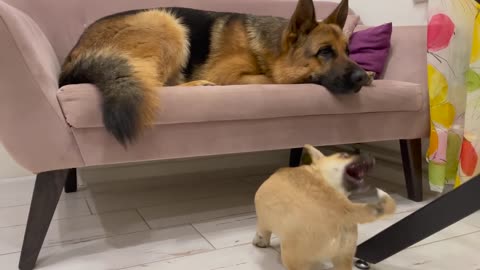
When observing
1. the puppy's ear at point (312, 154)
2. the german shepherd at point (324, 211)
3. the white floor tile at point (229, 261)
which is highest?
the puppy's ear at point (312, 154)

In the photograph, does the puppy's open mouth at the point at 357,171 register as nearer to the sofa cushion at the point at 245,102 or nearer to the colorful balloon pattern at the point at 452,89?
the sofa cushion at the point at 245,102

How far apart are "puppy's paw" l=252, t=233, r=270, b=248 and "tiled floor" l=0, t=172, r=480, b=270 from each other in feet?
0.06

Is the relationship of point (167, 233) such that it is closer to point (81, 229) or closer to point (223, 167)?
point (81, 229)

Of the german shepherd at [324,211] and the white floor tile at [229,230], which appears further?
the white floor tile at [229,230]

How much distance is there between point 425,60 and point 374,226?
69cm

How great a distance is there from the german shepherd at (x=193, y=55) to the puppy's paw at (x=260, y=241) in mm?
456

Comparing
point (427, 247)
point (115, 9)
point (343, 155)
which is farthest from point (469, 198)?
point (115, 9)

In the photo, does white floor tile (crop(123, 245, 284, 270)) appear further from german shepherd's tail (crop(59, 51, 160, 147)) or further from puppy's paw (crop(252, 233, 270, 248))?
german shepherd's tail (crop(59, 51, 160, 147))

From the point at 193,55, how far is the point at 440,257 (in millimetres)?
1095

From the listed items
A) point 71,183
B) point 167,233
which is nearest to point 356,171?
point 167,233

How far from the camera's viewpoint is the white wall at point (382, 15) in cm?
202

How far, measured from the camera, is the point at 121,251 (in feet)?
4.03

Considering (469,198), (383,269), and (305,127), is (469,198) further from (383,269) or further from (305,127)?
(305,127)

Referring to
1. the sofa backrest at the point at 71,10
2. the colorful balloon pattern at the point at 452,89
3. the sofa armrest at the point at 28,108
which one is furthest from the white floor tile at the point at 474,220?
the sofa backrest at the point at 71,10
